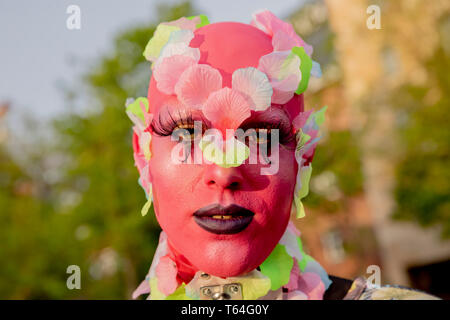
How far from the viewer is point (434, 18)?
1213 centimetres

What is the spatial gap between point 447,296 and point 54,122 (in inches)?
541

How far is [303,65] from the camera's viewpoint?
209cm

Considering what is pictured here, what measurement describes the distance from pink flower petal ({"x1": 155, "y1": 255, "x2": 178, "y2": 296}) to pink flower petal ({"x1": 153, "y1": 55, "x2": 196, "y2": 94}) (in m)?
0.82

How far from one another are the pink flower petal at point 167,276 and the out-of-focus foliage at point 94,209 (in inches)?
305

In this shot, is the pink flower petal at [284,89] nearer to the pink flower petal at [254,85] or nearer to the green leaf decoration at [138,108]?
the pink flower petal at [254,85]

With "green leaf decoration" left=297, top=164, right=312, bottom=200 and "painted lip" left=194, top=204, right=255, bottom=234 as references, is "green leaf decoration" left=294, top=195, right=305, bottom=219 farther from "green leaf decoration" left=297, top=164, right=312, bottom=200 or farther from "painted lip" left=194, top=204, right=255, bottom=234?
"painted lip" left=194, top=204, right=255, bottom=234

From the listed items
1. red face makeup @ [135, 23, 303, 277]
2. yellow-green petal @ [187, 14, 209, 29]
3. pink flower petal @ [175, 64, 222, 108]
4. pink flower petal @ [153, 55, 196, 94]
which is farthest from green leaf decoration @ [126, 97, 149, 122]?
yellow-green petal @ [187, 14, 209, 29]

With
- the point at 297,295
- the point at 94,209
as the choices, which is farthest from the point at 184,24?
the point at 94,209

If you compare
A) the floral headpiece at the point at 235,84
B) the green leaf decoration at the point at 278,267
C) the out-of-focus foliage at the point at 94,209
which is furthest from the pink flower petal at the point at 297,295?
the out-of-focus foliage at the point at 94,209

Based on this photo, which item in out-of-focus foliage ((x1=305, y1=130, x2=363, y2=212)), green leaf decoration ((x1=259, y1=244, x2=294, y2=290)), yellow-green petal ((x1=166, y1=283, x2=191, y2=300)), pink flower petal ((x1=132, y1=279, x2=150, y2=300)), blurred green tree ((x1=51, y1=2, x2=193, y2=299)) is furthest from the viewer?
out-of-focus foliage ((x1=305, y1=130, x2=363, y2=212))

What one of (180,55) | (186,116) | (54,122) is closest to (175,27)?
(180,55)

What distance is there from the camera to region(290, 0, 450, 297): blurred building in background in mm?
11883

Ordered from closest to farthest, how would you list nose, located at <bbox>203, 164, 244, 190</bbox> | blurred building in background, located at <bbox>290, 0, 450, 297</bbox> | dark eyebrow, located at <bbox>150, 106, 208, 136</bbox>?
nose, located at <bbox>203, 164, 244, 190</bbox> → dark eyebrow, located at <bbox>150, 106, 208, 136</bbox> → blurred building in background, located at <bbox>290, 0, 450, 297</bbox>
